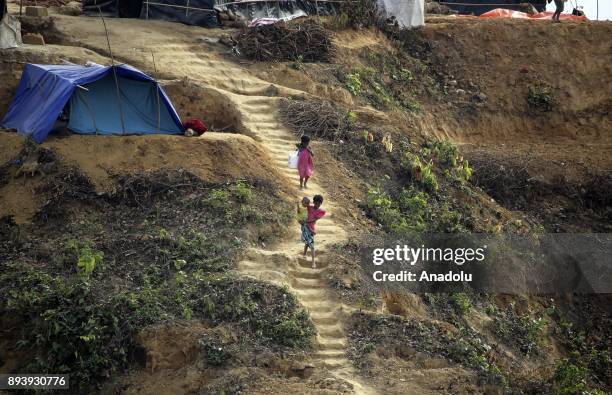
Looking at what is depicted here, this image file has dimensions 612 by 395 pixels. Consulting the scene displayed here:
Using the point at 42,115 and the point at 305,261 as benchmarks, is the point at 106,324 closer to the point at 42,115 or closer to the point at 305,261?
the point at 305,261

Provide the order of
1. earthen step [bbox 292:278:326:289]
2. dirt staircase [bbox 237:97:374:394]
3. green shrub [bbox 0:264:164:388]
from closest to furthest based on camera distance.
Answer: green shrub [bbox 0:264:164:388], dirt staircase [bbox 237:97:374:394], earthen step [bbox 292:278:326:289]

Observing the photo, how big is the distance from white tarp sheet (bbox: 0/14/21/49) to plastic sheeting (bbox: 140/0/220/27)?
354 cm

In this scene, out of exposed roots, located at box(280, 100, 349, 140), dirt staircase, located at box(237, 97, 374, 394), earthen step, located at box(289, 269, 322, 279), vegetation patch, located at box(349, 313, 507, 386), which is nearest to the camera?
dirt staircase, located at box(237, 97, 374, 394)

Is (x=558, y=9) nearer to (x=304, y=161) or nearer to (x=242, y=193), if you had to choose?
(x=304, y=161)

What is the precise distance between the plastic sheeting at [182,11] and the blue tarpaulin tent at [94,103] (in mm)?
4947

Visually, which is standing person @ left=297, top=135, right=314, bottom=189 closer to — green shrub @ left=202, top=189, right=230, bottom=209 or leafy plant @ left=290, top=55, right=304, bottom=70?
green shrub @ left=202, top=189, right=230, bottom=209

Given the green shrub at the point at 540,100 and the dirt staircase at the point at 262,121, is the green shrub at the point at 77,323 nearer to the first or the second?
the dirt staircase at the point at 262,121

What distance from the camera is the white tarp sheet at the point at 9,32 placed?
53.4 ft

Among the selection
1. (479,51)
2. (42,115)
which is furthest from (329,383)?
(479,51)

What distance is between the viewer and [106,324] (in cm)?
1109

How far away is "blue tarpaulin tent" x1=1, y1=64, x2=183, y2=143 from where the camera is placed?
14217 millimetres

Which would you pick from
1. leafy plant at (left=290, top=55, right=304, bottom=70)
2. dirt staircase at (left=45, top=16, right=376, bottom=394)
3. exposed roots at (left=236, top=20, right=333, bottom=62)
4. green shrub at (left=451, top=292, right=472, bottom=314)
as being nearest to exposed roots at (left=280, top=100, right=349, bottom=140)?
dirt staircase at (left=45, top=16, right=376, bottom=394)

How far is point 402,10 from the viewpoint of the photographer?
2152 centimetres

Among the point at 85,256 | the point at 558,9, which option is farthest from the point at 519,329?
the point at 558,9
